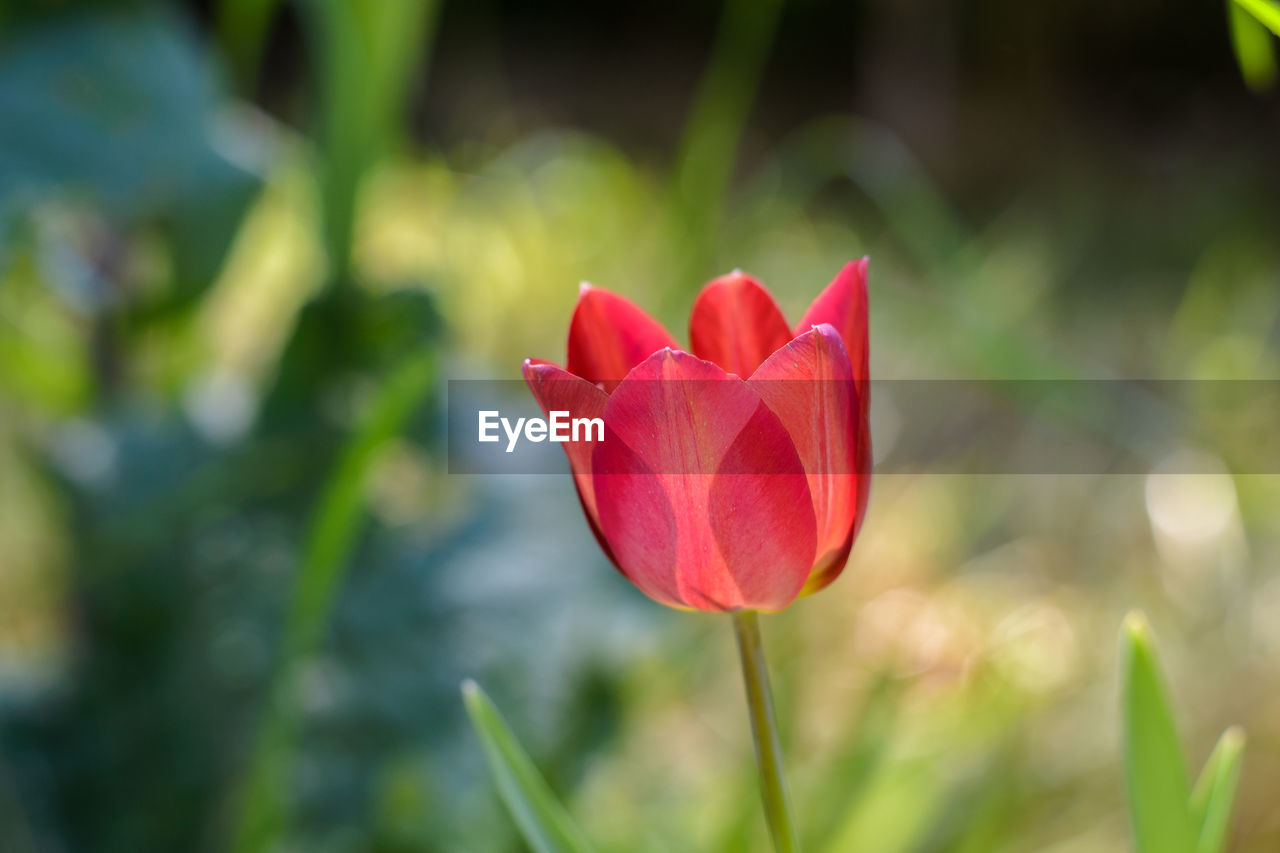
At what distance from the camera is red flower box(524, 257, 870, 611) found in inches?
4.2

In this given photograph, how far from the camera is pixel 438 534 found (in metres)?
0.38

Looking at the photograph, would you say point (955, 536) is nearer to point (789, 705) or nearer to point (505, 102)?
point (789, 705)

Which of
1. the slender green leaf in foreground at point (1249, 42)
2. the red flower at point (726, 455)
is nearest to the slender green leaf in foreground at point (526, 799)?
the red flower at point (726, 455)

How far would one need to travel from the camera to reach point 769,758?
0.11 metres

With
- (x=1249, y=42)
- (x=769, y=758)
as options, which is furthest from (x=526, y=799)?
(x=1249, y=42)

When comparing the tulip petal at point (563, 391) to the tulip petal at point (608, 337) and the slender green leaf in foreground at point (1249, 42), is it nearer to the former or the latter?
the tulip petal at point (608, 337)

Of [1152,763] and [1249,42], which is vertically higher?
[1249,42]

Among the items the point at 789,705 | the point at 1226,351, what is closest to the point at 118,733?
the point at 789,705

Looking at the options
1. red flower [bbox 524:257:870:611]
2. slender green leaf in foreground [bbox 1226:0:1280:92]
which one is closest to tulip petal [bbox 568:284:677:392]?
red flower [bbox 524:257:870:611]

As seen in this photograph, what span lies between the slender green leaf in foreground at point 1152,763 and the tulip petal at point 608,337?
0.22 ft

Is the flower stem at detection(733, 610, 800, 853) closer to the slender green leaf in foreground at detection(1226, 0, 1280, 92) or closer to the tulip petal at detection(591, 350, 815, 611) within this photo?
the tulip petal at detection(591, 350, 815, 611)

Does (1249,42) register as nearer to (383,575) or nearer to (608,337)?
(608,337)

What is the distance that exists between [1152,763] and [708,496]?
0.06m

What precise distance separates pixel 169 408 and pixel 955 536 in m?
0.41
